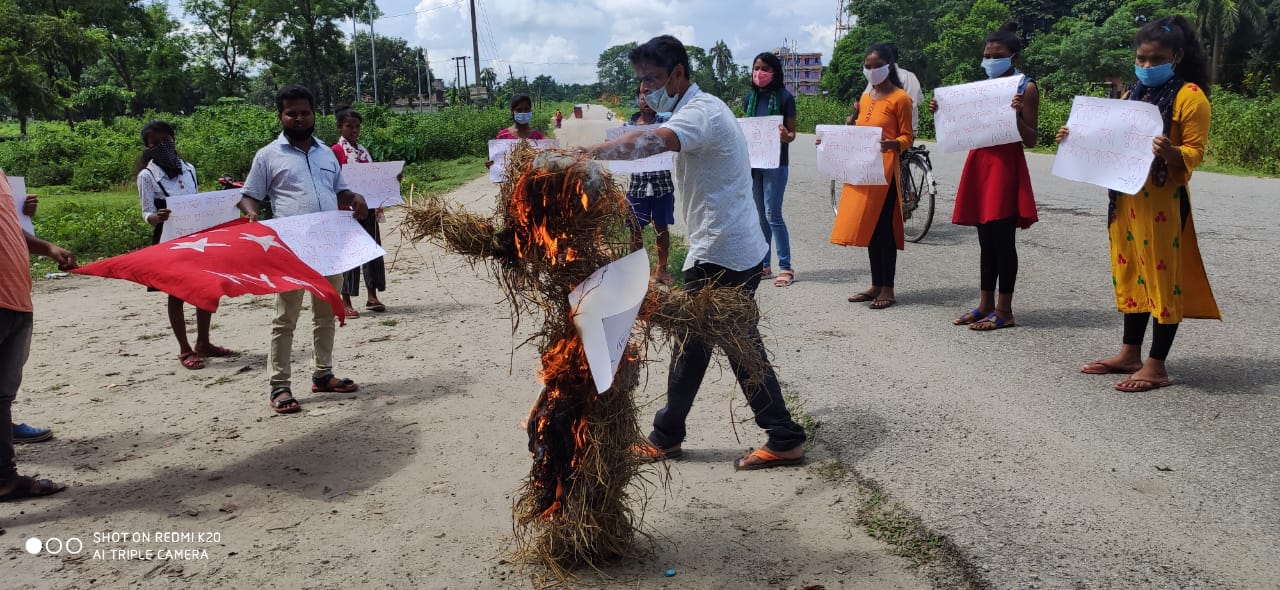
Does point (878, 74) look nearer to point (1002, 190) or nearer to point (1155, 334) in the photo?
point (1002, 190)

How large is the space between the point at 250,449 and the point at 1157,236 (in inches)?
200

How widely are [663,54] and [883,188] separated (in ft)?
11.7

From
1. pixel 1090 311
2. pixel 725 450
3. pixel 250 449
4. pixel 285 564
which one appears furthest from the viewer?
pixel 1090 311

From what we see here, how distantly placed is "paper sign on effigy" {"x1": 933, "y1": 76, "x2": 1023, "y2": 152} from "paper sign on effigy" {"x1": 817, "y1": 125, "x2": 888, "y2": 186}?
64 centimetres

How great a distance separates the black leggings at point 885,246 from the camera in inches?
262

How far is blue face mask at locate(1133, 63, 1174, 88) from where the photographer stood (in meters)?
4.52

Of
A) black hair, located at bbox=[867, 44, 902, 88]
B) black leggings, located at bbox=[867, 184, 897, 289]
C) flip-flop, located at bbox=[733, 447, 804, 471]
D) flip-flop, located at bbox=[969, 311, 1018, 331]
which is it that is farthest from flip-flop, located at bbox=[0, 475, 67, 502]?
black hair, located at bbox=[867, 44, 902, 88]

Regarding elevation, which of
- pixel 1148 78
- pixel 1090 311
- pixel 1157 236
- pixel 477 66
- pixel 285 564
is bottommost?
pixel 285 564

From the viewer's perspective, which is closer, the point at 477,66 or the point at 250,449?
the point at 250,449

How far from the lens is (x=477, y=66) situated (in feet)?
128

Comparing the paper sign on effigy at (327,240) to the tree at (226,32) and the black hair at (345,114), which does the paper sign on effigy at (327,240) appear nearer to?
the black hair at (345,114)

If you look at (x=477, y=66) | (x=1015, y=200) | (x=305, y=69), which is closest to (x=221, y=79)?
(x=305, y=69)

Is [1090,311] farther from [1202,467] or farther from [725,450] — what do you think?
Answer: [725,450]

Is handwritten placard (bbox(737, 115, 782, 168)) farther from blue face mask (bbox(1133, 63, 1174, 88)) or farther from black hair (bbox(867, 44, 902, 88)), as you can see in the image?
blue face mask (bbox(1133, 63, 1174, 88))
